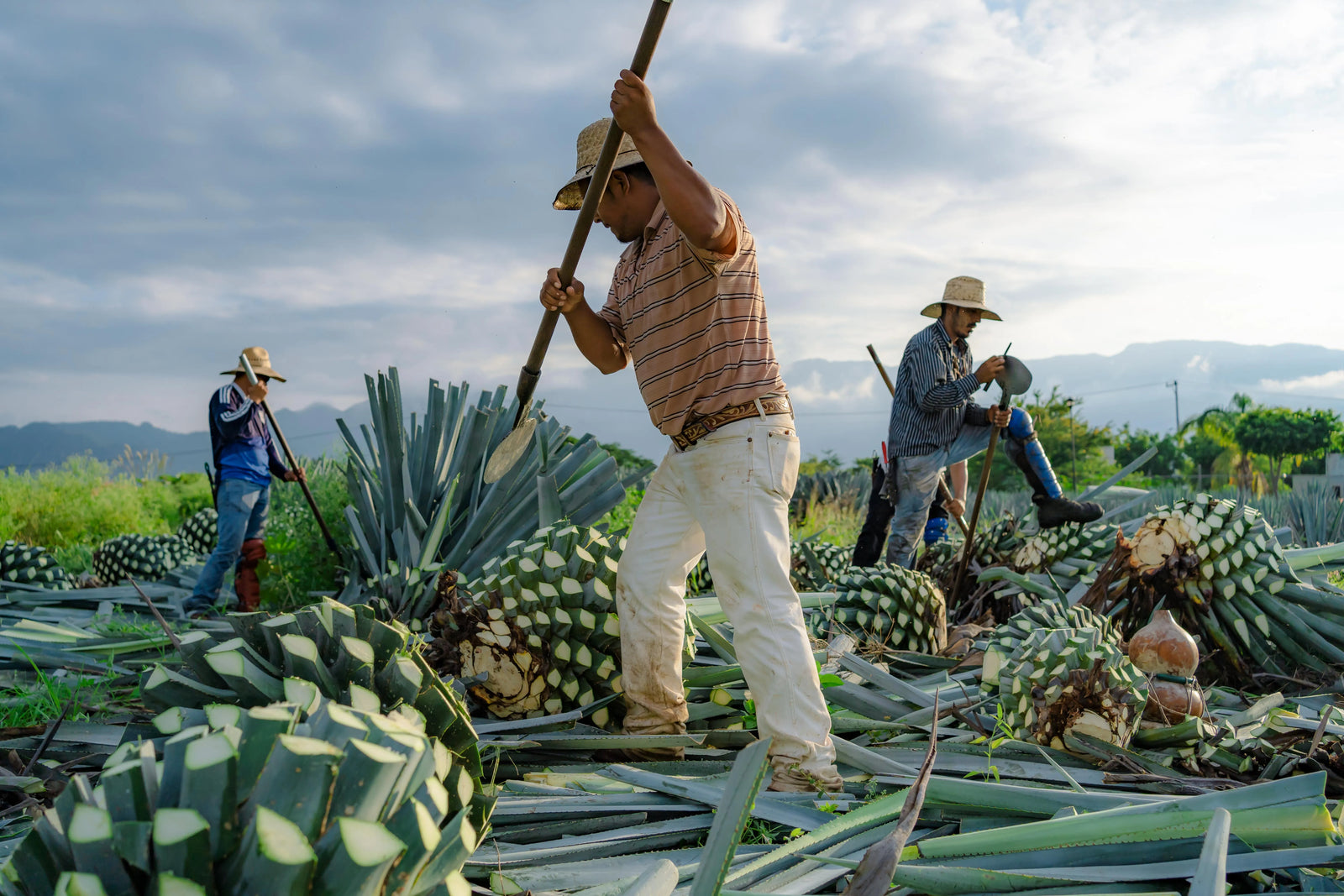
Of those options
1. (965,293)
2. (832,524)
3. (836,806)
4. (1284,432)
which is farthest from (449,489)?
(1284,432)

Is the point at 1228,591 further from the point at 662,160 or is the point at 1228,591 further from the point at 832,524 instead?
the point at 832,524

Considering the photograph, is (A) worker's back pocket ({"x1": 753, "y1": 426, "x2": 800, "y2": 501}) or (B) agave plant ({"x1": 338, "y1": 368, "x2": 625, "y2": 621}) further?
(B) agave plant ({"x1": 338, "y1": 368, "x2": 625, "y2": 621})

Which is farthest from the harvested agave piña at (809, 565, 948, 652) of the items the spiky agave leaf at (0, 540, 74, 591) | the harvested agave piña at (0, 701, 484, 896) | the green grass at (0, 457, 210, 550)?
the green grass at (0, 457, 210, 550)

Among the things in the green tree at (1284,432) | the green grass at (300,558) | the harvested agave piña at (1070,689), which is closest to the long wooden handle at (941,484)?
the harvested agave piña at (1070,689)

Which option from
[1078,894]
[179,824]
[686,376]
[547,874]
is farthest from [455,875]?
[686,376]

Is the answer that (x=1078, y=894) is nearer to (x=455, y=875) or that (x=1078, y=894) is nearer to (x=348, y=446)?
(x=455, y=875)

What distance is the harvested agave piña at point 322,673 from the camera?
4.70 ft

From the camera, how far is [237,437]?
600cm

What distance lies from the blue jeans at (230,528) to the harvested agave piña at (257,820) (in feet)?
16.7

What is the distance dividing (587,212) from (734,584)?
1.21m

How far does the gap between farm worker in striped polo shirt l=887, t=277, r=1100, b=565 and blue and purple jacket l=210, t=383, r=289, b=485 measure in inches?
170

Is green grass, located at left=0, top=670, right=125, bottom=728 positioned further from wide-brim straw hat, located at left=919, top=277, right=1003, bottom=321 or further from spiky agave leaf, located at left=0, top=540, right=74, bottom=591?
wide-brim straw hat, located at left=919, top=277, right=1003, bottom=321

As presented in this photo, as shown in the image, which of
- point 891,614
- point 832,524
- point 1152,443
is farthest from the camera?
point 1152,443

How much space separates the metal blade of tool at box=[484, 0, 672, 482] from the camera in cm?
232
